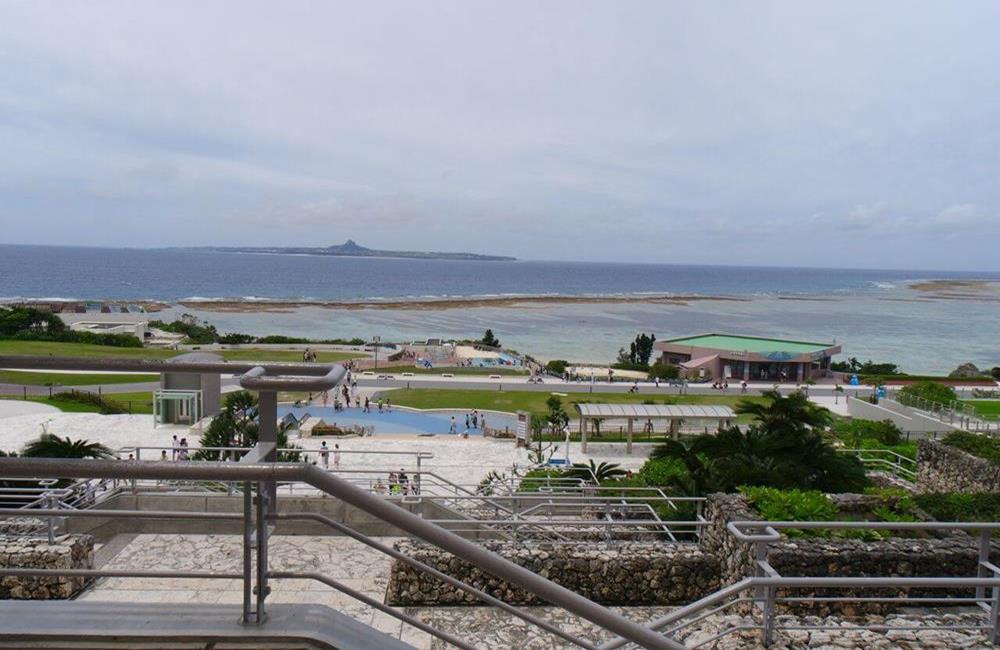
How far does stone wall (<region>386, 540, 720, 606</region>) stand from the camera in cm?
824

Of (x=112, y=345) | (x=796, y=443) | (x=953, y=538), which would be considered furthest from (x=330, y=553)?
(x=112, y=345)

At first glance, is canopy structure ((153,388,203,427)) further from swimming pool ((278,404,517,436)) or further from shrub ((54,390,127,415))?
shrub ((54,390,127,415))

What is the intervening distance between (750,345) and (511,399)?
28600 millimetres

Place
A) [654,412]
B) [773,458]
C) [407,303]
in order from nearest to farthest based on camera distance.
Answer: [773,458]
[654,412]
[407,303]

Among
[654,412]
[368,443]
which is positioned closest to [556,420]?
[654,412]

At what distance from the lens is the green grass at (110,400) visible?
26438mm

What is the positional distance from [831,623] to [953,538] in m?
3.44

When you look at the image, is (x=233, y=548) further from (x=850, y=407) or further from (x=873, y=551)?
(x=850, y=407)

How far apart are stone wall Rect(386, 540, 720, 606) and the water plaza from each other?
3cm

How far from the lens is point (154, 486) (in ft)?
35.8

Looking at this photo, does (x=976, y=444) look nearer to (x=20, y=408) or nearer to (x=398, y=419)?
(x=398, y=419)

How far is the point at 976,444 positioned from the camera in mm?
14531

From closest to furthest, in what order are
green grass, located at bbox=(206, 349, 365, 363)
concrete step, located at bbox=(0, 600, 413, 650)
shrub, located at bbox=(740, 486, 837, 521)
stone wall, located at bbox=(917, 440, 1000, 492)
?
concrete step, located at bbox=(0, 600, 413, 650)
shrub, located at bbox=(740, 486, 837, 521)
stone wall, located at bbox=(917, 440, 1000, 492)
green grass, located at bbox=(206, 349, 365, 363)

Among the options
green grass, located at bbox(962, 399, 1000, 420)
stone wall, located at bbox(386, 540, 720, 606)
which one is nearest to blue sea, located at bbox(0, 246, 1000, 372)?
green grass, located at bbox(962, 399, 1000, 420)
